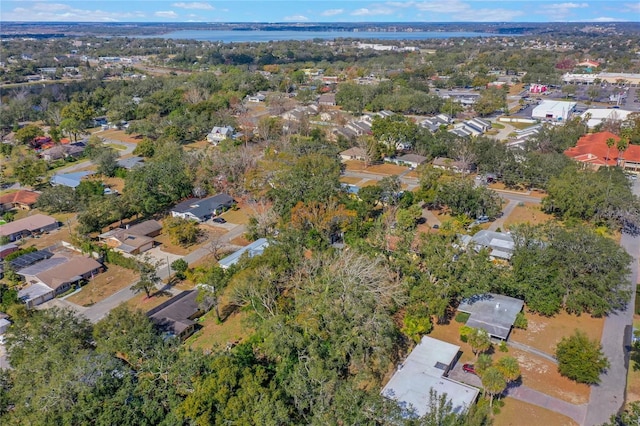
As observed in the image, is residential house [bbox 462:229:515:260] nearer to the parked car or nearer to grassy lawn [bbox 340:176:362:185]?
the parked car

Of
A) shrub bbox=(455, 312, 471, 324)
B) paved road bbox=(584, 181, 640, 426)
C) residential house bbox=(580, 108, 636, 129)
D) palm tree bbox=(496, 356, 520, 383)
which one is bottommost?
shrub bbox=(455, 312, 471, 324)

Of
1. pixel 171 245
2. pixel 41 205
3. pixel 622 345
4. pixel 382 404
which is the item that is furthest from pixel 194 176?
pixel 622 345

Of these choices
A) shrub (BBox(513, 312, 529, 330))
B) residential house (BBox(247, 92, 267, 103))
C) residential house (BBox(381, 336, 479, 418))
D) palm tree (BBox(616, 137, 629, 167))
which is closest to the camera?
residential house (BBox(381, 336, 479, 418))

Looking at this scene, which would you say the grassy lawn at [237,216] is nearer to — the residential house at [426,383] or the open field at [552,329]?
the residential house at [426,383]

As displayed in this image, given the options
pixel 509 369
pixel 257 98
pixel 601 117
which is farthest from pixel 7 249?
pixel 601 117

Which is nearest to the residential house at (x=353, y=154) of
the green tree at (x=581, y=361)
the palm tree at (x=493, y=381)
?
the green tree at (x=581, y=361)

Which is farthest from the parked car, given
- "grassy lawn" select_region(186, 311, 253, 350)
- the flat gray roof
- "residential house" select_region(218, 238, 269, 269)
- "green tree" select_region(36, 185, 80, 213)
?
"green tree" select_region(36, 185, 80, 213)

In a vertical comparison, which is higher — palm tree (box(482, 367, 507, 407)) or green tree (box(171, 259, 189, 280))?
palm tree (box(482, 367, 507, 407))
